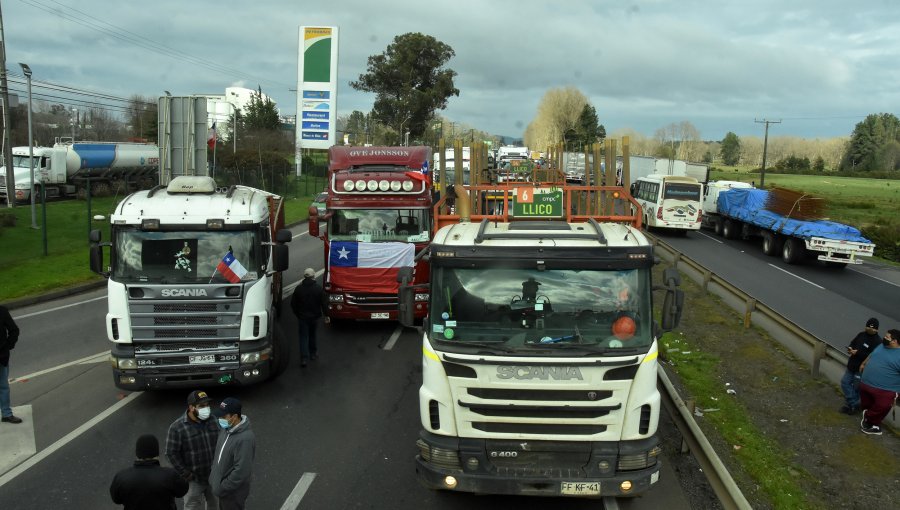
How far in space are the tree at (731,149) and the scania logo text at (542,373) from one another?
163829 mm

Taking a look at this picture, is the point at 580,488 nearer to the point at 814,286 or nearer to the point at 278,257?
the point at 278,257

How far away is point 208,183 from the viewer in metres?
10.3

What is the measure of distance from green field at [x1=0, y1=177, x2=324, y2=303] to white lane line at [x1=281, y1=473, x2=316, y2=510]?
12.1 meters

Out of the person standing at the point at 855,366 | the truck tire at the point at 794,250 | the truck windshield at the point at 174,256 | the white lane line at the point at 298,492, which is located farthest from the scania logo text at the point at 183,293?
the truck tire at the point at 794,250

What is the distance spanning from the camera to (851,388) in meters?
9.34

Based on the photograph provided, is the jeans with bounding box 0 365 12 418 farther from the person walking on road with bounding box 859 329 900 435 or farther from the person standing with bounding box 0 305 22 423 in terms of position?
the person walking on road with bounding box 859 329 900 435

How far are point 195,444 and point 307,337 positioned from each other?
5.83m

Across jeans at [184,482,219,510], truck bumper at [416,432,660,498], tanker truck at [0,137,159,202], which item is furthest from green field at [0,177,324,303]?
truck bumper at [416,432,660,498]

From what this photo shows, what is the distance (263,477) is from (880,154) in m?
127

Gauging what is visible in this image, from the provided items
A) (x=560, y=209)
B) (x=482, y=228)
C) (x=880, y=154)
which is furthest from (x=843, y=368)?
(x=880, y=154)

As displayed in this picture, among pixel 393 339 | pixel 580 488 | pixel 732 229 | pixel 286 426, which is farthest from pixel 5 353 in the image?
pixel 732 229

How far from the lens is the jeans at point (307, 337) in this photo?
11430mm

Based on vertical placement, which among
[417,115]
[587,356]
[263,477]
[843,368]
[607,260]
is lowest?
[263,477]

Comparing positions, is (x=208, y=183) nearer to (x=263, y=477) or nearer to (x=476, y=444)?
(x=263, y=477)
